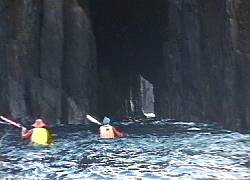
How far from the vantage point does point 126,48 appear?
51.6 metres

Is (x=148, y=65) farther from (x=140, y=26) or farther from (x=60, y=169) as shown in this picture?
(x=60, y=169)

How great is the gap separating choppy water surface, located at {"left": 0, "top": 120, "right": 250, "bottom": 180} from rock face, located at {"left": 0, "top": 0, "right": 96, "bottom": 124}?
6.59 metres

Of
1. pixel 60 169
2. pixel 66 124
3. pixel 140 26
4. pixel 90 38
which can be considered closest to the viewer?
pixel 60 169

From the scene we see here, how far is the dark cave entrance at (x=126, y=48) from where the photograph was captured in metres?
45.6

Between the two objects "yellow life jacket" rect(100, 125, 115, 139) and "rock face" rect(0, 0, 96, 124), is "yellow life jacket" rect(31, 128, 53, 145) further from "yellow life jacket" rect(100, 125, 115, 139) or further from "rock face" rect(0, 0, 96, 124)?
"rock face" rect(0, 0, 96, 124)

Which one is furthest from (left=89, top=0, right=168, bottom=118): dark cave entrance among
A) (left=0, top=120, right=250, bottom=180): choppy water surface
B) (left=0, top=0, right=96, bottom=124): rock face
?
(left=0, top=120, right=250, bottom=180): choppy water surface

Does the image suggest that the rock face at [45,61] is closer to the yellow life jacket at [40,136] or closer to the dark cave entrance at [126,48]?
the dark cave entrance at [126,48]

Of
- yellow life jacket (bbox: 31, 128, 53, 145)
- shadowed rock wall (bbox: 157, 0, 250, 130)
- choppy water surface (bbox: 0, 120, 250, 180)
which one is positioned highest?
shadowed rock wall (bbox: 157, 0, 250, 130)

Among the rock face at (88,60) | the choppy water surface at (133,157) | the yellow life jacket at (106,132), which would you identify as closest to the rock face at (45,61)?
the rock face at (88,60)

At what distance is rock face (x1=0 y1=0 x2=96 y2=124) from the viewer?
32.7 m

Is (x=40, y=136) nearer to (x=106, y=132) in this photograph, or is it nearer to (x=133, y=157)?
(x=106, y=132)

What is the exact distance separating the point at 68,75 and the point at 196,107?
26.2ft

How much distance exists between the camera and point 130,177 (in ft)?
48.5

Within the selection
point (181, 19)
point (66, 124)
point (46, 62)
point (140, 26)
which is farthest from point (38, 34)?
point (140, 26)
